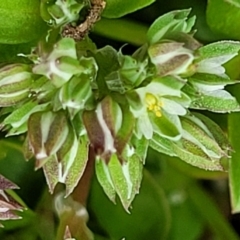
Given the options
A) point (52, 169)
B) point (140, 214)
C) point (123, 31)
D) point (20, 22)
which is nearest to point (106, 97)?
point (52, 169)

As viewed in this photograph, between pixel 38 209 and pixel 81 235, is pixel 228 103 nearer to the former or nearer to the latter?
pixel 81 235

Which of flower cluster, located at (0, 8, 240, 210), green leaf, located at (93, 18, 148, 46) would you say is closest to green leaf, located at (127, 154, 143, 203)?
flower cluster, located at (0, 8, 240, 210)

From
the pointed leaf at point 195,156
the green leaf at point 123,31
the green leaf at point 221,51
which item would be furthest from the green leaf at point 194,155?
the green leaf at point 123,31

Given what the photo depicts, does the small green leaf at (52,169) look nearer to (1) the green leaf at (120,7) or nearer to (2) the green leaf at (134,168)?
(2) the green leaf at (134,168)

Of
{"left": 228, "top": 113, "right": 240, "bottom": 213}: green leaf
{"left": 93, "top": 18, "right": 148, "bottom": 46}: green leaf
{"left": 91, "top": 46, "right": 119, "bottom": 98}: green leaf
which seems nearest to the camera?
{"left": 91, "top": 46, "right": 119, "bottom": 98}: green leaf

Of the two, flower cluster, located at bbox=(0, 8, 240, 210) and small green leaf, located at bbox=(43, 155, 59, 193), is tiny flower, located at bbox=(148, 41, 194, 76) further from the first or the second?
small green leaf, located at bbox=(43, 155, 59, 193)

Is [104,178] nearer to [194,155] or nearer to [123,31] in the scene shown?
[194,155]
